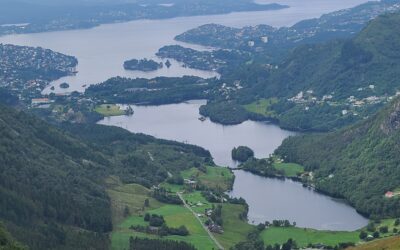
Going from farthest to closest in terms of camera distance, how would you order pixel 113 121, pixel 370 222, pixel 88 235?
pixel 113 121, pixel 370 222, pixel 88 235

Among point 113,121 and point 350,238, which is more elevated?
point 350,238

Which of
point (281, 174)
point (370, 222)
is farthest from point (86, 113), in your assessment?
point (370, 222)

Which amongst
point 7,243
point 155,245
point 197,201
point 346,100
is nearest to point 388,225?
point 197,201

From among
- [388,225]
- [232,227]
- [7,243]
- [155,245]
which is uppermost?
[7,243]

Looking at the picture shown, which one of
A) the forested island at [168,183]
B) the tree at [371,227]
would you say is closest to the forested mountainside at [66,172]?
the forested island at [168,183]

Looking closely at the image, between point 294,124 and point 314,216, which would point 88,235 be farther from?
point 294,124

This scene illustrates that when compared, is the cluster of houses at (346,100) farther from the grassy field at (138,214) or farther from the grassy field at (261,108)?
the grassy field at (138,214)

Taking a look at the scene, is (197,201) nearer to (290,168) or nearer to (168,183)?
(168,183)
